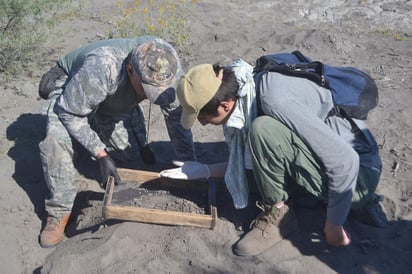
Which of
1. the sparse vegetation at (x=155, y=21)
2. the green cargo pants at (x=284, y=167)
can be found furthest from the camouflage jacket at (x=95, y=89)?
the sparse vegetation at (x=155, y=21)

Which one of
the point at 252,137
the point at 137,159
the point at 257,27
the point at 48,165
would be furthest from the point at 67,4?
the point at 252,137

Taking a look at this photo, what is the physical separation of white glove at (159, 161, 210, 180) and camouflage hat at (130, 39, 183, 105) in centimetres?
51

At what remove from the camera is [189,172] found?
3312mm

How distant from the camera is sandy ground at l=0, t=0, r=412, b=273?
2.88 m

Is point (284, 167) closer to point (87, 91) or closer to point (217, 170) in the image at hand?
point (217, 170)

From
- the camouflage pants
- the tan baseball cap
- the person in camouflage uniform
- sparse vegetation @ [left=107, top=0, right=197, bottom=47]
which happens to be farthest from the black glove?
sparse vegetation @ [left=107, top=0, right=197, bottom=47]

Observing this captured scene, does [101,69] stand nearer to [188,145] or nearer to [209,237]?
[188,145]

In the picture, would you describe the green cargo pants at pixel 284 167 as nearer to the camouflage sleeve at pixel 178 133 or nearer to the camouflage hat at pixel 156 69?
the camouflage hat at pixel 156 69

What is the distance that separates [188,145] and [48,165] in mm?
1059

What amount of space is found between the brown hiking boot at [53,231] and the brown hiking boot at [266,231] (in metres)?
1.37

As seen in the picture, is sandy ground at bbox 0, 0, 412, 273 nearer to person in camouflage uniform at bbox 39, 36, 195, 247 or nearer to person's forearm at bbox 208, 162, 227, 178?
person's forearm at bbox 208, 162, 227, 178

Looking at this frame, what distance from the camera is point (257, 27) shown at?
22.6 ft

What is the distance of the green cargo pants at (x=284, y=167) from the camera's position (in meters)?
2.62

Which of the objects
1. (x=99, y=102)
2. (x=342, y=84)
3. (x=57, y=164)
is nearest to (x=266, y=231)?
(x=342, y=84)
